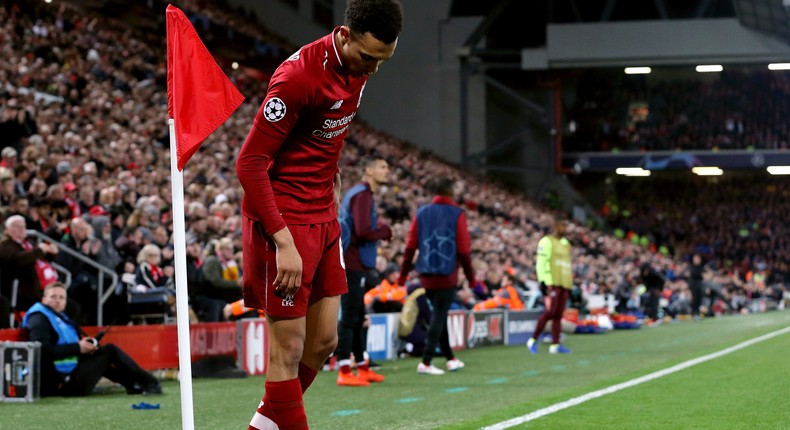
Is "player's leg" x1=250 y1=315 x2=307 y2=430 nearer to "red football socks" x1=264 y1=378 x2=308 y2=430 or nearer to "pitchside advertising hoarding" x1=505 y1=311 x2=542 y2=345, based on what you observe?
"red football socks" x1=264 y1=378 x2=308 y2=430

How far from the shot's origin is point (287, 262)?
446 cm

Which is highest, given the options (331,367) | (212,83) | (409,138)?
(409,138)

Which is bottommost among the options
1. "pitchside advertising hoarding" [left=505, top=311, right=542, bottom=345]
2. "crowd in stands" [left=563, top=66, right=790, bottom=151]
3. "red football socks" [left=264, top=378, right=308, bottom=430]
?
"pitchside advertising hoarding" [left=505, top=311, right=542, bottom=345]

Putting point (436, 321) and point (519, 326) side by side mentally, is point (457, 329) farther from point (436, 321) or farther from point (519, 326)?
point (436, 321)

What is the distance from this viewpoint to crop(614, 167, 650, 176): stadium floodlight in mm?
44562

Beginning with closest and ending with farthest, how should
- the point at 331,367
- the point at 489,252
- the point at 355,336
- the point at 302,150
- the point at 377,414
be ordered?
the point at 302,150
the point at 377,414
the point at 355,336
the point at 331,367
the point at 489,252

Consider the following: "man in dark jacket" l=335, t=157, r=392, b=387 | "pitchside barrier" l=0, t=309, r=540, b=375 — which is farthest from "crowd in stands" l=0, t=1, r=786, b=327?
"man in dark jacket" l=335, t=157, r=392, b=387

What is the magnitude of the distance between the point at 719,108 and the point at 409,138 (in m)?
12.9

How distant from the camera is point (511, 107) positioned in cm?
4488

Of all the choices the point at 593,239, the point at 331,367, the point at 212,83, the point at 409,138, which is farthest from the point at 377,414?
the point at 409,138

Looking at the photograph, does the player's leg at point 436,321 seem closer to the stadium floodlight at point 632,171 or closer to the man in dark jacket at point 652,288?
the man in dark jacket at point 652,288

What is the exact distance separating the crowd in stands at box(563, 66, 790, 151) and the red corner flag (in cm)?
4077

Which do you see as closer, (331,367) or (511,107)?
(331,367)

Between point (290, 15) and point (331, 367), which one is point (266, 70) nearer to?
point (290, 15)
